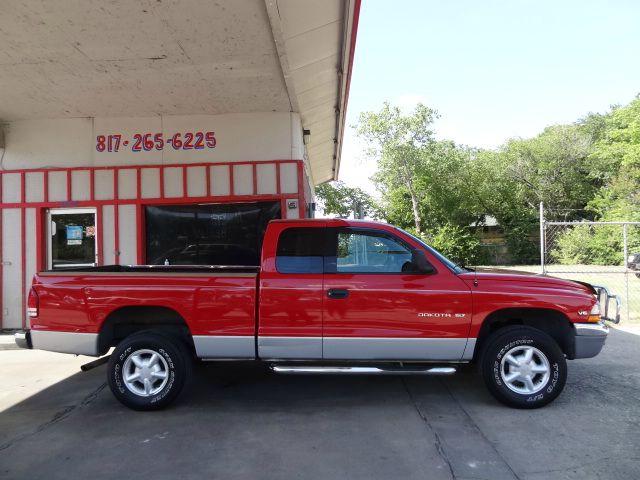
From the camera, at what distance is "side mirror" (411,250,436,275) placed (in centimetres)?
489

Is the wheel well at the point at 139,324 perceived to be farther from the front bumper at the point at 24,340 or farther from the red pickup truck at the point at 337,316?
the front bumper at the point at 24,340

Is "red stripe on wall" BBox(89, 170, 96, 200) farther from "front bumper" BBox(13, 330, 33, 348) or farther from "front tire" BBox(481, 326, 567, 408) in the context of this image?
"front tire" BBox(481, 326, 567, 408)

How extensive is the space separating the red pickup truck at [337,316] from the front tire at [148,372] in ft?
0.03

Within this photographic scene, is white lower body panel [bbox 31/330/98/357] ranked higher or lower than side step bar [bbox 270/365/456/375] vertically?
higher

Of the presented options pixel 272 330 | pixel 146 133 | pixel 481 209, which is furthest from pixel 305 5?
pixel 481 209

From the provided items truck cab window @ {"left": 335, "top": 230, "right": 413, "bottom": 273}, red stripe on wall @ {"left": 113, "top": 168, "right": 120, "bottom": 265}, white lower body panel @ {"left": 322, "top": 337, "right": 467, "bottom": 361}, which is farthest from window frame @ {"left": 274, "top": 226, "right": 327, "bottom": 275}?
red stripe on wall @ {"left": 113, "top": 168, "right": 120, "bottom": 265}

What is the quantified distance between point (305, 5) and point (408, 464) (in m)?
5.20

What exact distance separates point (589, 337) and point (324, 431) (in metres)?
2.78

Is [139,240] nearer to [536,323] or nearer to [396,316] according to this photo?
[396,316]

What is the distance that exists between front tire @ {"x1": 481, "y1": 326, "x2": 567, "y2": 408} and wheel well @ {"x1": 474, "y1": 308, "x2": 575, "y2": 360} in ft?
0.64

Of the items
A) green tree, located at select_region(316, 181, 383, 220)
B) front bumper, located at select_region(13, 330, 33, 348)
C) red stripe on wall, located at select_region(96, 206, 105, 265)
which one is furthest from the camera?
green tree, located at select_region(316, 181, 383, 220)

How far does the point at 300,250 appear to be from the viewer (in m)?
5.10

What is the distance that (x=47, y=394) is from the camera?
5.70 metres

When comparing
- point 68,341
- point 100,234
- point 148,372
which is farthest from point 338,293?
point 100,234
